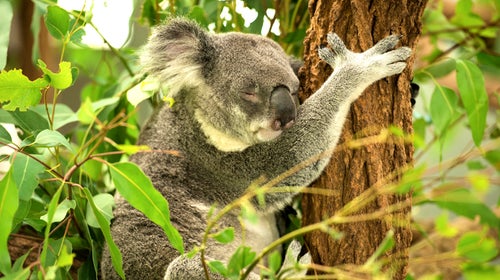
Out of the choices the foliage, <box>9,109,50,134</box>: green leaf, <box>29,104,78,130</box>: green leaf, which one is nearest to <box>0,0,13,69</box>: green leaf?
the foliage

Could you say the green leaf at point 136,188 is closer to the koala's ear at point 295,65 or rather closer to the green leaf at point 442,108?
the koala's ear at point 295,65

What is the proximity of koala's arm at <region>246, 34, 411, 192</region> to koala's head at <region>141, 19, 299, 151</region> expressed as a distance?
85mm

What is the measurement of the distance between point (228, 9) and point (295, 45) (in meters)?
0.38

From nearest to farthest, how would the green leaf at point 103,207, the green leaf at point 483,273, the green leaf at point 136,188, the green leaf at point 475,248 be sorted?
the green leaf at point 483,273 → the green leaf at point 475,248 → the green leaf at point 136,188 → the green leaf at point 103,207

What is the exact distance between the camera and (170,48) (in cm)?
231

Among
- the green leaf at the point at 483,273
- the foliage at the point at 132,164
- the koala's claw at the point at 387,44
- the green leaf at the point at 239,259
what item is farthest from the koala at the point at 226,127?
the green leaf at the point at 483,273

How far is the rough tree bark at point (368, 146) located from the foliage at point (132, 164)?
0.08 meters

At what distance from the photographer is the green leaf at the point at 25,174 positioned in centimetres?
181

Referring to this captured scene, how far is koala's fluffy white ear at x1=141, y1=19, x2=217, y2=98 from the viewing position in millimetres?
2262

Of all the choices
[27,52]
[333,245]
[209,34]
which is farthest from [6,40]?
[27,52]

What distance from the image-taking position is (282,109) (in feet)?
7.07

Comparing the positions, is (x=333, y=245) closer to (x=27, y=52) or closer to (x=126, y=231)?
(x=126, y=231)

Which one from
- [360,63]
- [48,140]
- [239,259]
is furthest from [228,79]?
[239,259]

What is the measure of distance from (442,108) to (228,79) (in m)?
0.88
